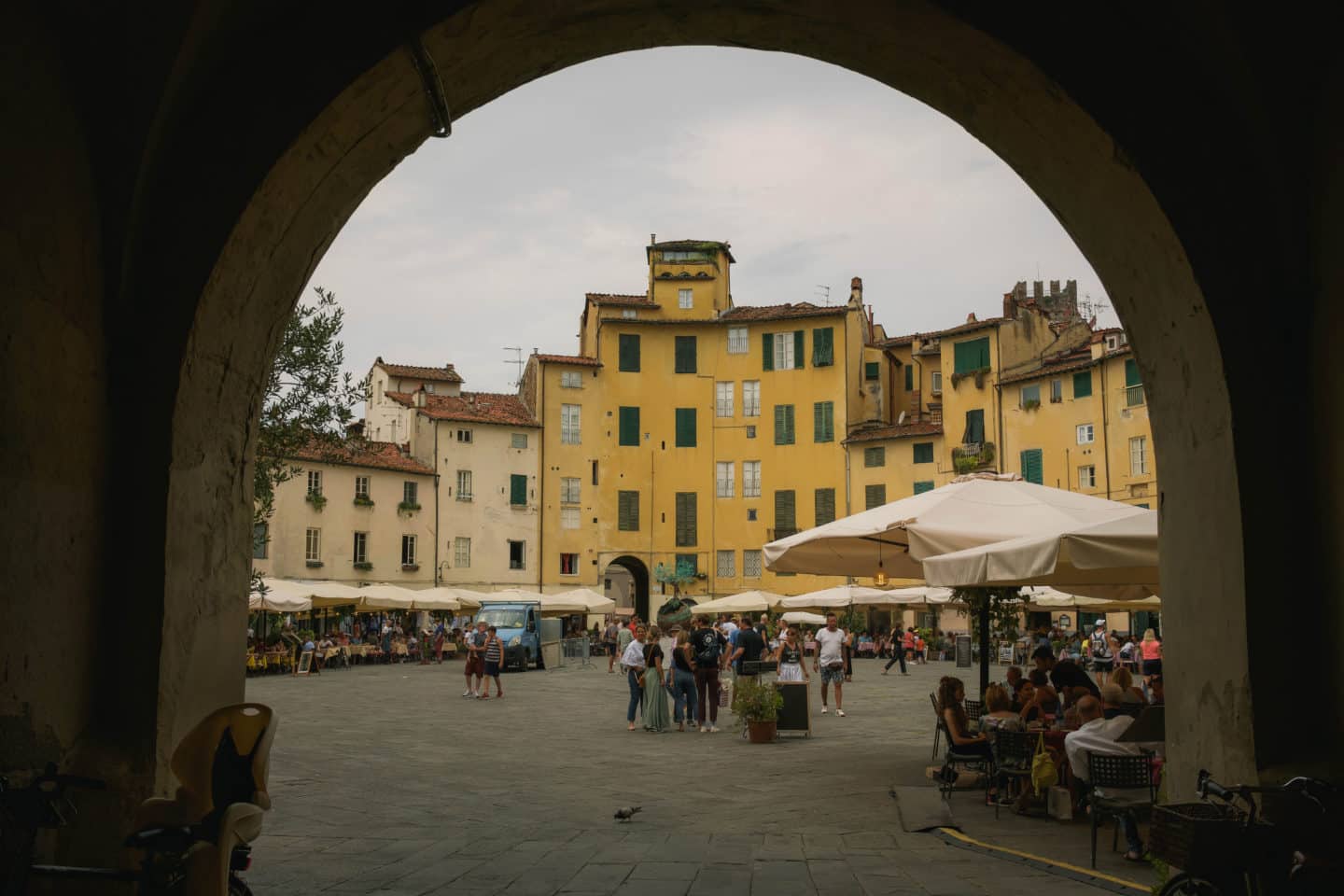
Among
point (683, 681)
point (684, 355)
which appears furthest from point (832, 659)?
point (684, 355)

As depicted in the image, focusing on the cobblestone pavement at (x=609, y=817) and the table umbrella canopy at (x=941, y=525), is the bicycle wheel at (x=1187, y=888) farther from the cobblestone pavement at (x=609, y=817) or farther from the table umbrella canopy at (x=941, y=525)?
the table umbrella canopy at (x=941, y=525)

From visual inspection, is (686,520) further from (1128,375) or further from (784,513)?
(1128,375)

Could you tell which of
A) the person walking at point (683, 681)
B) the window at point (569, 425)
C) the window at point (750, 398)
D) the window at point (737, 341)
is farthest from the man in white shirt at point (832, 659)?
the window at point (737, 341)

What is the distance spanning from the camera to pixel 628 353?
2095 inches

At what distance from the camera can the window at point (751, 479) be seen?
5219cm

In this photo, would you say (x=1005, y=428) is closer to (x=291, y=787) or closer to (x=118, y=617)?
(x=291, y=787)

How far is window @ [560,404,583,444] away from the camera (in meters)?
52.7

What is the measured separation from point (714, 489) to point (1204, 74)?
47.6 meters

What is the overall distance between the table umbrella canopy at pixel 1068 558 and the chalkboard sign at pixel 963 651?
85.5 ft

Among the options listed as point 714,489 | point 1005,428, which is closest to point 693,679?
point 1005,428

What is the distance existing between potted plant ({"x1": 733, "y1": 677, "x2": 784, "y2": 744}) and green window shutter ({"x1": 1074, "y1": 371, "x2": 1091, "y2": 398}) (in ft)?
101

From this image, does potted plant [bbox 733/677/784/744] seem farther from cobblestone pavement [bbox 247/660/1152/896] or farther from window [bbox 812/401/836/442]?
window [bbox 812/401/836/442]

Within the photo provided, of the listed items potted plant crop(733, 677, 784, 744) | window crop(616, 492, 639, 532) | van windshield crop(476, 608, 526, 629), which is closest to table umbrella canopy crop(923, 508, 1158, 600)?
potted plant crop(733, 677, 784, 744)

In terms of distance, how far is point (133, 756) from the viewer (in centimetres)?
505
